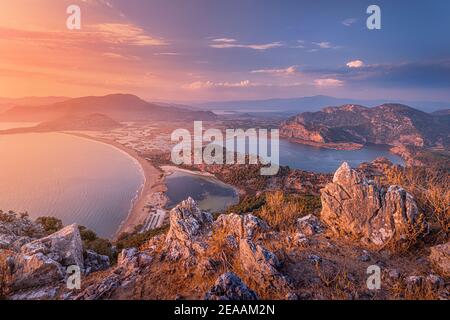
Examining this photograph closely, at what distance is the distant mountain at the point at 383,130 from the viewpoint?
123m

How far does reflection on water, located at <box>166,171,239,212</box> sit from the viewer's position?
44816 millimetres

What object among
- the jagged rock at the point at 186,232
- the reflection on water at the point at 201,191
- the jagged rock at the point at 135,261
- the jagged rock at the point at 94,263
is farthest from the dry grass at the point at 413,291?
the reflection on water at the point at 201,191

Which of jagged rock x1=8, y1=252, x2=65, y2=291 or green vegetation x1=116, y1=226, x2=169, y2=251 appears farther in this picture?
green vegetation x1=116, y1=226, x2=169, y2=251

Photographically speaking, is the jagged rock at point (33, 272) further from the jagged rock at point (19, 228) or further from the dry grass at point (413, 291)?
the dry grass at point (413, 291)

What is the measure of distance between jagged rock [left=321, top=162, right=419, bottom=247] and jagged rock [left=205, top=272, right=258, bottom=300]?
501 cm

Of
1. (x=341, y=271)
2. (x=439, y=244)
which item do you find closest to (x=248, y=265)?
(x=341, y=271)

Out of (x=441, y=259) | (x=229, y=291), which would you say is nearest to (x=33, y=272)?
(x=229, y=291)

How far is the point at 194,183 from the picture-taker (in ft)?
180

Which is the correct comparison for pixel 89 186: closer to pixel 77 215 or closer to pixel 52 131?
pixel 77 215

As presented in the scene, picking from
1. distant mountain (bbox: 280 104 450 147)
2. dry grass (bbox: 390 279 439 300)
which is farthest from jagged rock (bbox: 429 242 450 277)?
distant mountain (bbox: 280 104 450 147)

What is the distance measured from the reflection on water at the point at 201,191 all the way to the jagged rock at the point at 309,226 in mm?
31819

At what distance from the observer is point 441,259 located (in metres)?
6.96

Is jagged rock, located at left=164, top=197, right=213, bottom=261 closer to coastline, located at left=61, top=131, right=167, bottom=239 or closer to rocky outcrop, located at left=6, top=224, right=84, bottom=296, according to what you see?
rocky outcrop, located at left=6, top=224, right=84, bottom=296
